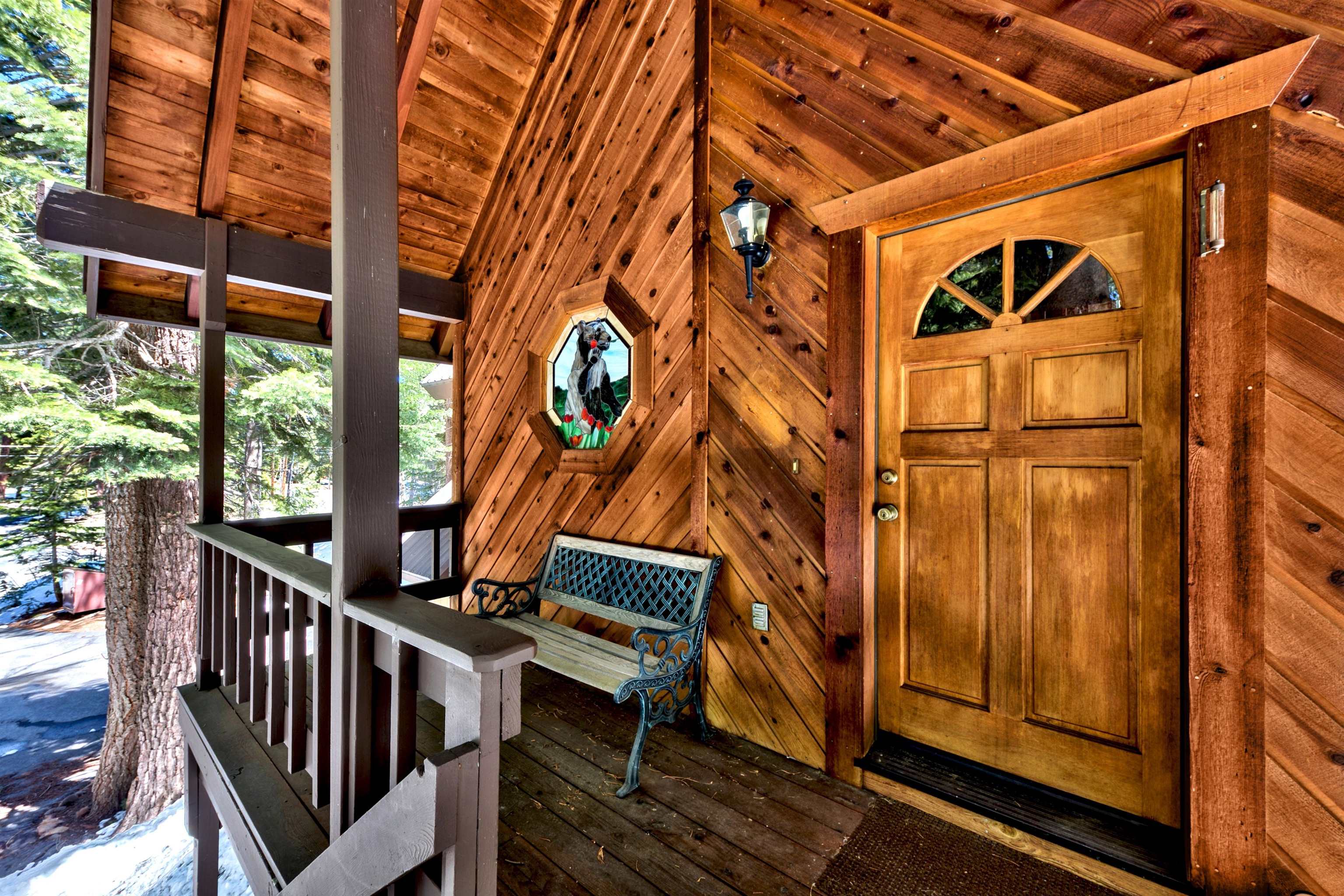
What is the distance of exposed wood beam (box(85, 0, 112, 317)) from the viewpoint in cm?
238

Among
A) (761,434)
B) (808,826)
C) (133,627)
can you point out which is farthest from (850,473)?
(133,627)

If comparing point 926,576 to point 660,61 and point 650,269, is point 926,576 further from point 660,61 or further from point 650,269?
point 660,61

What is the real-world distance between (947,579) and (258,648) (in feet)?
8.32

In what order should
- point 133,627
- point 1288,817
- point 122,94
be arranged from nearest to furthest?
point 1288,817 → point 122,94 → point 133,627

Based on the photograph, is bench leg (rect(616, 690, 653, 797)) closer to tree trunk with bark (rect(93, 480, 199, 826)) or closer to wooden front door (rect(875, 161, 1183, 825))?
wooden front door (rect(875, 161, 1183, 825))

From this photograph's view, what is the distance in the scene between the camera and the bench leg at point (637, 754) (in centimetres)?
190

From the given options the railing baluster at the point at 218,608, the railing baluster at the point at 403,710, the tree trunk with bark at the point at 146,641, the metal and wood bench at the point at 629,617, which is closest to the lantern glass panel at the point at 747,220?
the metal and wood bench at the point at 629,617

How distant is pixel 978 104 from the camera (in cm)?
170

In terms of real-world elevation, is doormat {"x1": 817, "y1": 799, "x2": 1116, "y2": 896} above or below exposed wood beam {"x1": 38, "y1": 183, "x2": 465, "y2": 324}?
below

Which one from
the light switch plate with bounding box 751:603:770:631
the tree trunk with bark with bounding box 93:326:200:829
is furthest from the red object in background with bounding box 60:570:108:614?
the light switch plate with bounding box 751:603:770:631

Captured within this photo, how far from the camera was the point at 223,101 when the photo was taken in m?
2.77

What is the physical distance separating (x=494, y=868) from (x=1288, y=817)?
1850 millimetres

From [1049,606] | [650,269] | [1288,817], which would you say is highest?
[650,269]

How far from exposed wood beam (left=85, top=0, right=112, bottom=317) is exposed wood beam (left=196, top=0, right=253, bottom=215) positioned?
1.24 feet
